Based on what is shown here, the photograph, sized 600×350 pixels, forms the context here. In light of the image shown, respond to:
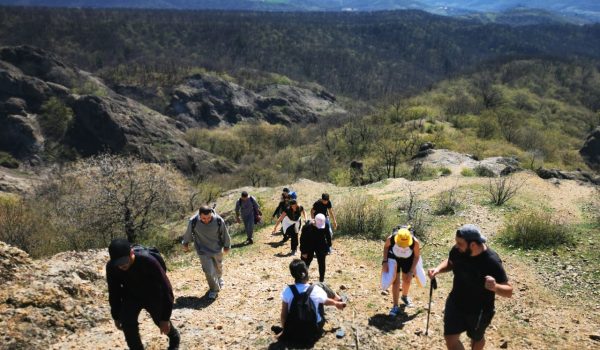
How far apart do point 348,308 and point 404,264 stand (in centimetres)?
154

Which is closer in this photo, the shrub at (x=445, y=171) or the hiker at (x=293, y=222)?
the hiker at (x=293, y=222)

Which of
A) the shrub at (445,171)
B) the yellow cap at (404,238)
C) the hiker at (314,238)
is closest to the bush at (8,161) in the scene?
the shrub at (445,171)

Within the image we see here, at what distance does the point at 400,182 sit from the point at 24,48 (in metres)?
110

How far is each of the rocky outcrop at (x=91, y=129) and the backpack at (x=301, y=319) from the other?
2755 inches

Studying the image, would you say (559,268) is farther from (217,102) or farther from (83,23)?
(83,23)

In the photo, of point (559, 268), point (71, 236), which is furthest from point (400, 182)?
point (71, 236)

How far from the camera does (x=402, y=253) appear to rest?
7332mm

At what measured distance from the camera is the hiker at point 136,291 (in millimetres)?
5443

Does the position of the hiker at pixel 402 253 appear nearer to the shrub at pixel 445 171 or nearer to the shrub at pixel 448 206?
the shrub at pixel 448 206

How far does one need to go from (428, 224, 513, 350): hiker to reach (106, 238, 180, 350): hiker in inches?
148

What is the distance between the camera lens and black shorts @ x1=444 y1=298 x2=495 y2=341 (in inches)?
Result: 209

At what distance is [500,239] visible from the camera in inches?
507

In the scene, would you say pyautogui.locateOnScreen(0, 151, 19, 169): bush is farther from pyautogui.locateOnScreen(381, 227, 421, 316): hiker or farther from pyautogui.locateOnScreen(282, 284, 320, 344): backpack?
pyautogui.locateOnScreen(282, 284, 320, 344): backpack

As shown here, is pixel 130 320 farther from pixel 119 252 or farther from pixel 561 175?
pixel 561 175
